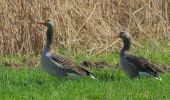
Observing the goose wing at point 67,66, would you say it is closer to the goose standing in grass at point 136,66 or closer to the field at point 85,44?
the field at point 85,44

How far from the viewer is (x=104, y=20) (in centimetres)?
1390

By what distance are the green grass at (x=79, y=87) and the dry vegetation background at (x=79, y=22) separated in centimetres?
224

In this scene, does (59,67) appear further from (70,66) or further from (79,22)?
(79,22)

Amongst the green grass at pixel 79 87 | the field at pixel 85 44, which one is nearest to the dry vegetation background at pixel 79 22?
the field at pixel 85 44

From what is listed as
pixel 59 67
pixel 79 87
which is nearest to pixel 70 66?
pixel 59 67

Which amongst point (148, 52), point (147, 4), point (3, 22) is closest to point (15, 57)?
point (3, 22)

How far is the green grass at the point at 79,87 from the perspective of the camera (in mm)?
7664

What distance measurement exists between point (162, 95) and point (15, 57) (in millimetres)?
5057

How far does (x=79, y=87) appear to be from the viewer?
8336mm

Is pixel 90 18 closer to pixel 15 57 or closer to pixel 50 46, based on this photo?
pixel 15 57

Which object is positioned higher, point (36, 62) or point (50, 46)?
point (50, 46)

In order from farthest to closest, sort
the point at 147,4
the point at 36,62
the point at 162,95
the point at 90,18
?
the point at 147,4 → the point at 90,18 → the point at 36,62 → the point at 162,95

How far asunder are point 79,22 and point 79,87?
5.25 m

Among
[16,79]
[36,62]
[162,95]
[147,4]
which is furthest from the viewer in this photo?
[147,4]
